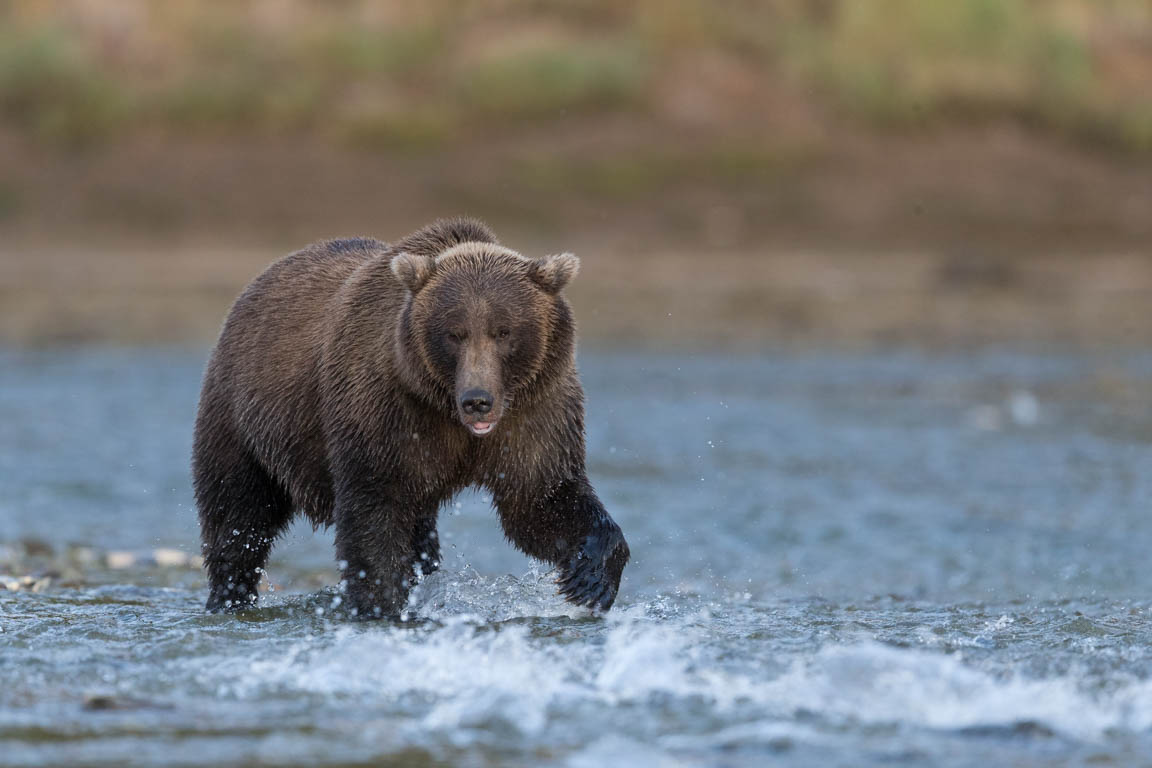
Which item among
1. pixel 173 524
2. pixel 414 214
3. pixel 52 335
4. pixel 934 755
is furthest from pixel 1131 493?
pixel 414 214

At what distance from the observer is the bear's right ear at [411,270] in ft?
20.1

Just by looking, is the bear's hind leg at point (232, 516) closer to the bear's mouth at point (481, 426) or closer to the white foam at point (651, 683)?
the white foam at point (651, 683)

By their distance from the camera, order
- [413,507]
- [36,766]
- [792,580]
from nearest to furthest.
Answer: [36,766], [413,507], [792,580]

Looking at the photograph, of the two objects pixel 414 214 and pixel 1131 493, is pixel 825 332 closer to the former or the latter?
pixel 414 214

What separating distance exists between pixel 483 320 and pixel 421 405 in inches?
16.0

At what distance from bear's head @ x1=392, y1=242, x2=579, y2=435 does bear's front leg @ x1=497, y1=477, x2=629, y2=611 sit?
456mm

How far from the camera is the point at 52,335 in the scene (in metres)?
18.2

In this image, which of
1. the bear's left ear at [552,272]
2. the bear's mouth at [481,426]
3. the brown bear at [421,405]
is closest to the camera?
the bear's mouth at [481,426]

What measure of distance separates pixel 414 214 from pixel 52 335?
17.4 ft

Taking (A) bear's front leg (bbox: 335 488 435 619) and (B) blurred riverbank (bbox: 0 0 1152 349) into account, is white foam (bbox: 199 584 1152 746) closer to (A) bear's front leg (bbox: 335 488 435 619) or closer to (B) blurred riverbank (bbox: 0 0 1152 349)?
(A) bear's front leg (bbox: 335 488 435 619)

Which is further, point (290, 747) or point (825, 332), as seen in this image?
point (825, 332)

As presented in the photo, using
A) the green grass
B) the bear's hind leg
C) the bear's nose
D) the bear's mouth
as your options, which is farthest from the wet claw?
the green grass

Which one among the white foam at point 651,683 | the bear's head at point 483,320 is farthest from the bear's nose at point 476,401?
the white foam at point 651,683

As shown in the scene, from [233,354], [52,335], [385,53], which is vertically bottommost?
[52,335]
